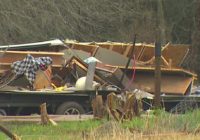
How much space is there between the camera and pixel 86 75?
17.7 meters

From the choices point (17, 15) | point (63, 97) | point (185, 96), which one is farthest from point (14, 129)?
point (17, 15)

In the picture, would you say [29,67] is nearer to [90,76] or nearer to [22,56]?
[22,56]

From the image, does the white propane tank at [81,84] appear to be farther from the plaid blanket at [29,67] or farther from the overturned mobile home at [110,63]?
the plaid blanket at [29,67]

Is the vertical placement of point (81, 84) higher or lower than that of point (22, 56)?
lower

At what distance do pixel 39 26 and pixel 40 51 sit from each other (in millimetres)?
5971

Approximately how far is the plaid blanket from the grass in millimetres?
3529

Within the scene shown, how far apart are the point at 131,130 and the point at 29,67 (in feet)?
20.8

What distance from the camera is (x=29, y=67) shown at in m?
16.9

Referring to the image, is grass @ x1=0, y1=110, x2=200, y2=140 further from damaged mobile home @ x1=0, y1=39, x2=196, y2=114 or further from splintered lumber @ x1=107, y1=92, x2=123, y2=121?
damaged mobile home @ x1=0, y1=39, x2=196, y2=114

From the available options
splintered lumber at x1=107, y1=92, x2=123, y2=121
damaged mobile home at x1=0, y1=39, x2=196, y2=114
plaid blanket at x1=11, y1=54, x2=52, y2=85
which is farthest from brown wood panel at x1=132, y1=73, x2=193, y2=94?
splintered lumber at x1=107, y1=92, x2=123, y2=121

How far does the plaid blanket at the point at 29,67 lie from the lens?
665 inches

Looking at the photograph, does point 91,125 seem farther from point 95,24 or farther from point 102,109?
point 95,24

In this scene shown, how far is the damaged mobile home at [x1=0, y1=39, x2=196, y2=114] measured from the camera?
55.3 feet

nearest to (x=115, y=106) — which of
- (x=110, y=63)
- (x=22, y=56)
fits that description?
(x=22, y=56)
